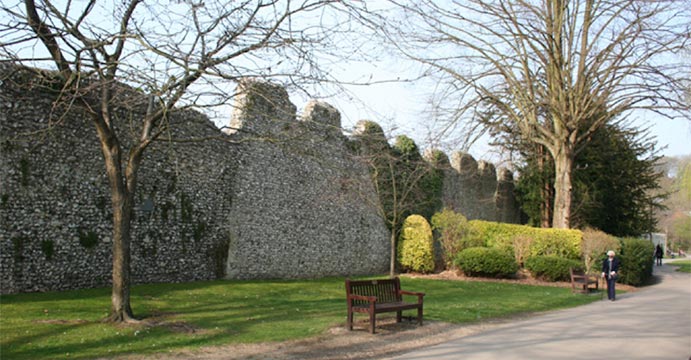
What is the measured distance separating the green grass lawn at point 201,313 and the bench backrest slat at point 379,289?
2.05ft

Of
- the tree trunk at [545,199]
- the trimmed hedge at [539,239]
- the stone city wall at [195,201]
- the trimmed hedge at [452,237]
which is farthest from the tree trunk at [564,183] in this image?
the stone city wall at [195,201]

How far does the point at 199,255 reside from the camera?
A: 52.0ft

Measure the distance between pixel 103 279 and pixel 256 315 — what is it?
4.41m

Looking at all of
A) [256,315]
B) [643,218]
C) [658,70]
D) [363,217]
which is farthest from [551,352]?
[643,218]

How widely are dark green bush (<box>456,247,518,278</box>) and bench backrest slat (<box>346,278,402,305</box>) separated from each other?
10.5 metres

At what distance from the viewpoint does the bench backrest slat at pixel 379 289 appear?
10328 mm

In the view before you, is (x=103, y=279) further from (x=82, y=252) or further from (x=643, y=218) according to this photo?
(x=643, y=218)

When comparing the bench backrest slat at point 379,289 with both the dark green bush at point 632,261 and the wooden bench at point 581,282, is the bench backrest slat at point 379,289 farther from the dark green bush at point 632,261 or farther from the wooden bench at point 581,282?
the dark green bush at point 632,261

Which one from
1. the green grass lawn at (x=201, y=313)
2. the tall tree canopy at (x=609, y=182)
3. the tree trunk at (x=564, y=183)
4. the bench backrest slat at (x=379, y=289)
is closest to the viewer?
the green grass lawn at (x=201, y=313)

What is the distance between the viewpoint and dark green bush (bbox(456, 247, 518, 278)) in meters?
20.5

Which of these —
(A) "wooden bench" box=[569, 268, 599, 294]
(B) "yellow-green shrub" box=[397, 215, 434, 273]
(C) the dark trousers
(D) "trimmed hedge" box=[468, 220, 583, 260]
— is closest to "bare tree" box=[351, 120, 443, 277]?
(B) "yellow-green shrub" box=[397, 215, 434, 273]

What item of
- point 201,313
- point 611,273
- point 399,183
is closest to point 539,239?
point 399,183

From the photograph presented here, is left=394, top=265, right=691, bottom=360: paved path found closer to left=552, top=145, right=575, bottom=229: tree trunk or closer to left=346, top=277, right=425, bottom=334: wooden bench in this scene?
left=346, top=277, right=425, bottom=334: wooden bench

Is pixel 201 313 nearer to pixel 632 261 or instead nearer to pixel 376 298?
pixel 376 298
